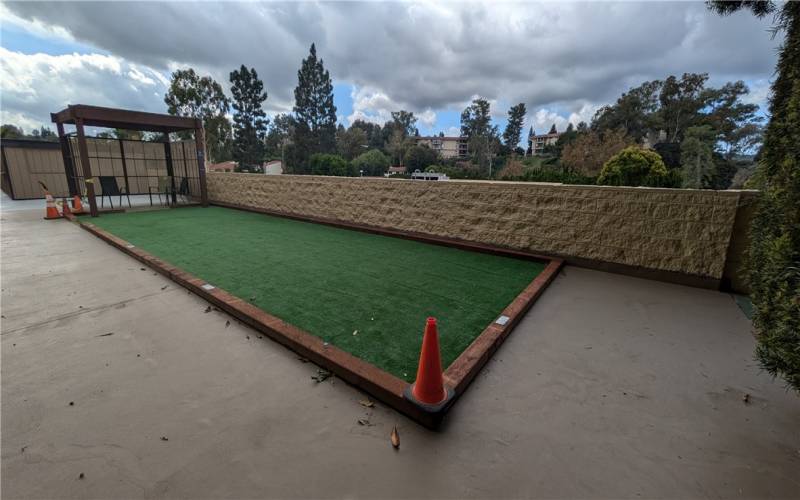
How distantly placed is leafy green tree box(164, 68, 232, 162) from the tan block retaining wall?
24.5 m

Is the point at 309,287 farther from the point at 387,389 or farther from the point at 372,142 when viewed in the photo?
the point at 372,142

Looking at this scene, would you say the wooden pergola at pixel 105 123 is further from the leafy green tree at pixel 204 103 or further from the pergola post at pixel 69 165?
the leafy green tree at pixel 204 103

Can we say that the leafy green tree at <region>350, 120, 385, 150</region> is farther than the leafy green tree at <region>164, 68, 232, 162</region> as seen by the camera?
Yes

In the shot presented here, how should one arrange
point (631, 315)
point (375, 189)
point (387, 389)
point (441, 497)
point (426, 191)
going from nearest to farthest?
point (441, 497) → point (387, 389) → point (631, 315) → point (426, 191) → point (375, 189)

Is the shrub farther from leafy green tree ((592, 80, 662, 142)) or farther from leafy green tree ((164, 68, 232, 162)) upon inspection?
leafy green tree ((164, 68, 232, 162))

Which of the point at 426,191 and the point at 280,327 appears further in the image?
the point at 426,191

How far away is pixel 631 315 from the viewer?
349 centimetres

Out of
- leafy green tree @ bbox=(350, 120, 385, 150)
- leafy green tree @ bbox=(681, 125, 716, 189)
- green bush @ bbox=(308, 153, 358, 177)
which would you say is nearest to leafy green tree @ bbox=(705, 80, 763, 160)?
leafy green tree @ bbox=(681, 125, 716, 189)

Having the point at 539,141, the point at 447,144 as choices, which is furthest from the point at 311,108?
the point at 539,141

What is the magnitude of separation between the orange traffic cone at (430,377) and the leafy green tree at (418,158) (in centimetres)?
5745

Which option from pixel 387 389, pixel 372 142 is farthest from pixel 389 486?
pixel 372 142

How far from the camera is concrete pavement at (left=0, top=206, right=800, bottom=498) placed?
1.64m

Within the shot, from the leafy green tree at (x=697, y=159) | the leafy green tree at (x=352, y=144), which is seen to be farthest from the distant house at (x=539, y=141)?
the leafy green tree at (x=697, y=159)

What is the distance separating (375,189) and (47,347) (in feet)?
17.9
